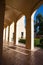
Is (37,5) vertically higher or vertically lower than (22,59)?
higher

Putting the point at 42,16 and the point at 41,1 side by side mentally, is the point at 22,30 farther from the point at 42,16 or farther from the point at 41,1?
the point at 41,1

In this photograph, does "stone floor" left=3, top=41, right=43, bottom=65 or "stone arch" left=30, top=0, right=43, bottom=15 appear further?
"stone arch" left=30, top=0, right=43, bottom=15

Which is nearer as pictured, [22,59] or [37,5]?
[22,59]

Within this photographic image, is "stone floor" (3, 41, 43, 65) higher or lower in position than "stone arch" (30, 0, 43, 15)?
lower

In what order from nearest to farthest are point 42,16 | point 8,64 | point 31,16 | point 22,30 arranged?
1. point 8,64
2. point 31,16
3. point 22,30
4. point 42,16

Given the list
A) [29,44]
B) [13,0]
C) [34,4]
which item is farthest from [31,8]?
[29,44]

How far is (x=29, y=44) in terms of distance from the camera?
9.16 metres

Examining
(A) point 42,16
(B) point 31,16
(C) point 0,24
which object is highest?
(A) point 42,16

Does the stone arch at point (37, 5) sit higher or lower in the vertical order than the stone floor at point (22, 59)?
higher

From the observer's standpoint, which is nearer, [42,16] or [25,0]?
[25,0]

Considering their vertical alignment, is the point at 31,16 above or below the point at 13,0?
below

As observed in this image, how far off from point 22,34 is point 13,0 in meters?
15.5

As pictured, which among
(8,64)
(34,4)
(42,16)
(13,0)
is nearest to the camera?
(8,64)

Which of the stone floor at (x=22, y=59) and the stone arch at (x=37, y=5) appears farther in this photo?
the stone arch at (x=37, y=5)
